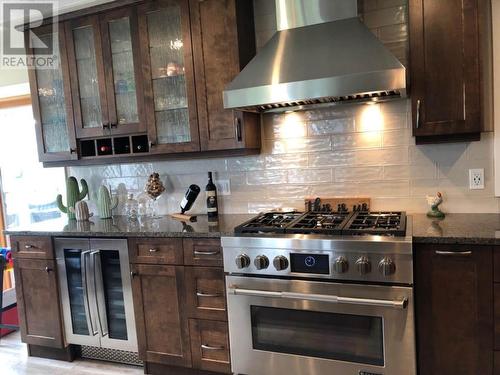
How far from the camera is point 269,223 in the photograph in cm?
236

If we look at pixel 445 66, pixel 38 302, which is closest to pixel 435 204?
pixel 445 66

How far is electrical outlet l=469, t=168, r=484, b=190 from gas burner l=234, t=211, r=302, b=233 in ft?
3.35

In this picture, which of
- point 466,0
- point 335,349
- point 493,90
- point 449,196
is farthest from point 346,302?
point 466,0

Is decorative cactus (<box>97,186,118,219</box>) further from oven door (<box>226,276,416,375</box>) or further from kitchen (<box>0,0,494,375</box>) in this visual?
oven door (<box>226,276,416,375</box>)

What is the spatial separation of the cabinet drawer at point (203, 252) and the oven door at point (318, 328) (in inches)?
6.3

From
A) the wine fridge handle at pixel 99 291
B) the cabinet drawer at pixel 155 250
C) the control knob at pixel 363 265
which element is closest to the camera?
the control knob at pixel 363 265

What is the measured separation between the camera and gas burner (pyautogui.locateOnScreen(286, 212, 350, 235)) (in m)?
2.09

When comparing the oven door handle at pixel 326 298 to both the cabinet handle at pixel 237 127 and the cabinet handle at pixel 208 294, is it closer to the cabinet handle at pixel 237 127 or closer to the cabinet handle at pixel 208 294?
the cabinet handle at pixel 208 294

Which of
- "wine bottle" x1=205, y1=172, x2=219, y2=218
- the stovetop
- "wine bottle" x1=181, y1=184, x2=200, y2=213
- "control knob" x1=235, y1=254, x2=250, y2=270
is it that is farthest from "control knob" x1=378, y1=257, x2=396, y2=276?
"wine bottle" x1=181, y1=184, x2=200, y2=213

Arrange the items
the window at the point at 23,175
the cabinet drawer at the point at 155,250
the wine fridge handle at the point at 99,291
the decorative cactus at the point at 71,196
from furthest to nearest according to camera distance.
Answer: the window at the point at 23,175, the decorative cactus at the point at 71,196, the wine fridge handle at the point at 99,291, the cabinet drawer at the point at 155,250

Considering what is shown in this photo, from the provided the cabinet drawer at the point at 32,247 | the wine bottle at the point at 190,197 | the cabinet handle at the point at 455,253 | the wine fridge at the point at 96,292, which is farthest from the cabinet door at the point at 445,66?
the cabinet drawer at the point at 32,247

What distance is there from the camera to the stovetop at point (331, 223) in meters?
2.03

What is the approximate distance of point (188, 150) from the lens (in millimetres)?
2715

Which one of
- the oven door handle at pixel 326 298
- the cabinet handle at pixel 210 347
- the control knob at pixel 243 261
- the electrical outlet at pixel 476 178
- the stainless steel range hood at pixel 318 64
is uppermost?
the stainless steel range hood at pixel 318 64
